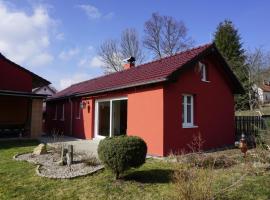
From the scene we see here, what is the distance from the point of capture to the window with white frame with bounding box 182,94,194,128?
44.3 feet

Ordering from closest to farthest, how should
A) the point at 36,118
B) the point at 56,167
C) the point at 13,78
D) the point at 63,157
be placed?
the point at 56,167 < the point at 63,157 < the point at 36,118 < the point at 13,78

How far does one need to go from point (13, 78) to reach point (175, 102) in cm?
1328

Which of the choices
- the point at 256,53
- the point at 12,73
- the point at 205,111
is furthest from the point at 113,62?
the point at 205,111

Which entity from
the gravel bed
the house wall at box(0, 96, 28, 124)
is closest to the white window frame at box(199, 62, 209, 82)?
the gravel bed

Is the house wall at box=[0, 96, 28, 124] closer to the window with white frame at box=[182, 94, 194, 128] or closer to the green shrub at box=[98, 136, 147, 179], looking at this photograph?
the window with white frame at box=[182, 94, 194, 128]

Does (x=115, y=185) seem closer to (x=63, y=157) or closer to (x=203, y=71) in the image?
(x=63, y=157)

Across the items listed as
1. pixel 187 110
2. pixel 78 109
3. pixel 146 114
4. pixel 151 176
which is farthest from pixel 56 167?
pixel 78 109

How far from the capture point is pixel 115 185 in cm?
736

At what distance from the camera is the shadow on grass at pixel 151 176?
789 cm

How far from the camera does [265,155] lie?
9625 mm

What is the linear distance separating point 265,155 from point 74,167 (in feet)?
21.2

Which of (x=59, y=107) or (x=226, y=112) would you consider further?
(x=59, y=107)

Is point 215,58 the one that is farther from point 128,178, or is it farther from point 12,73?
point 12,73

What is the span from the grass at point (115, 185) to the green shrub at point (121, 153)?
1.67 feet
